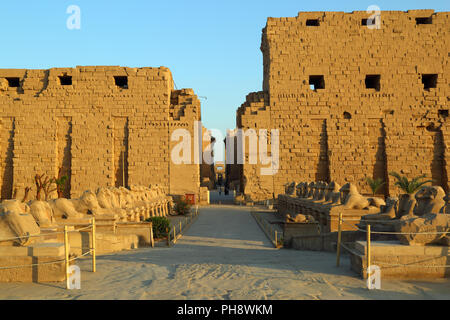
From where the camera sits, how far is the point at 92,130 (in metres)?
23.9

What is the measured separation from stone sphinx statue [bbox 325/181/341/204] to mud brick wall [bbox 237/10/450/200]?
11.0 m

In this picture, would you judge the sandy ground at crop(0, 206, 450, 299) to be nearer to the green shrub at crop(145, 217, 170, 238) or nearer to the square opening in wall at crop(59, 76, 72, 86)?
the green shrub at crop(145, 217, 170, 238)

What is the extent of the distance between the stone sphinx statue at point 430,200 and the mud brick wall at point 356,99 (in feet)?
53.9

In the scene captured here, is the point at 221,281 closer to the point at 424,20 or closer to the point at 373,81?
the point at 373,81

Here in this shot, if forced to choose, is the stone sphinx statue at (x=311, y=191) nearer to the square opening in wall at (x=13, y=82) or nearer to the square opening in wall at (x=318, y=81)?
the square opening in wall at (x=318, y=81)

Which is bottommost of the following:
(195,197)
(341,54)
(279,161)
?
(195,197)

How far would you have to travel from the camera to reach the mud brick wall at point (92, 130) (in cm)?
2345

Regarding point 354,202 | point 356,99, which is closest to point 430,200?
point 354,202

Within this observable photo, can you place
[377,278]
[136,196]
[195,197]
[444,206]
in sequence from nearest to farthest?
1. [377,278]
2. [444,206]
3. [136,196]
4. [195,197]

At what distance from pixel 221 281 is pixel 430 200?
4.06 meters
